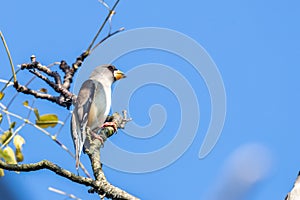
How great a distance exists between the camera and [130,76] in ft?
17.8

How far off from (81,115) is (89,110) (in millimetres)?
179

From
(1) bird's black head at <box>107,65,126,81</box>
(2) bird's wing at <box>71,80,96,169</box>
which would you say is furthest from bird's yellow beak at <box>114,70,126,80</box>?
(2) bird's wing at <box>71,80,96,169</box>

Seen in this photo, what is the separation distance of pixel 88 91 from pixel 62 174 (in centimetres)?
336

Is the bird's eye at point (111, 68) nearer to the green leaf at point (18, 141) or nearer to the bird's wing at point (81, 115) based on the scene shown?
the bird's wing at point (81, 115)

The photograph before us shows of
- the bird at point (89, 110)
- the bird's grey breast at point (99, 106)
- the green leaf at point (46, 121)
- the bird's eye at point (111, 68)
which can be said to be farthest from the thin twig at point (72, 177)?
the bird's eye at point (111, 68)

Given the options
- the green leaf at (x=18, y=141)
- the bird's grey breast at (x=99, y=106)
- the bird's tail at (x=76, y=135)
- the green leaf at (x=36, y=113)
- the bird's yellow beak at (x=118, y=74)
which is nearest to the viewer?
the green leaf at (x=18, y=141)

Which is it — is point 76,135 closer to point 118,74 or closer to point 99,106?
point 99,106

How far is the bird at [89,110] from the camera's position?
208 inches

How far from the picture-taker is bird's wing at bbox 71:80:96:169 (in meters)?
5.25

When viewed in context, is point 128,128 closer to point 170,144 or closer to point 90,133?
→ point 90,133

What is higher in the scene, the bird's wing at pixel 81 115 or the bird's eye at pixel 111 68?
the bird's eye at pixel 111 68

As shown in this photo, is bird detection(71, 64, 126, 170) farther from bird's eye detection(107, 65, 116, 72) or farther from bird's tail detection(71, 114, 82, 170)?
bird's eye detection(107, 65, 116, 72)

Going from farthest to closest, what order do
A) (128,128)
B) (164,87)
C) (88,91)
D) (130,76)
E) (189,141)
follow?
(88,91)
(130,76)
(128,128)
(164,87)
(189,141)

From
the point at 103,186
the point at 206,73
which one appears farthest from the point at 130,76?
the point at 103,186
